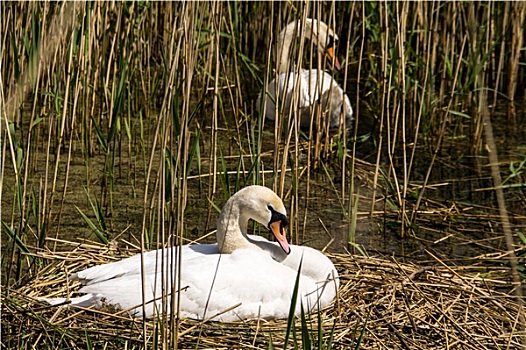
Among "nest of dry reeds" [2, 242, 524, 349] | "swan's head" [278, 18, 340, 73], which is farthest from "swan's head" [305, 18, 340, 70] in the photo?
"nest of dry reeds" [2, 242, 524, 349]

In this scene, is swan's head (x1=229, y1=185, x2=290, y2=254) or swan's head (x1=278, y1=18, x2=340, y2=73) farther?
swan's head (x1=278, y1=18, x2=340, y2=73)

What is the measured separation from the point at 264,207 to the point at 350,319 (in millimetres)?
509

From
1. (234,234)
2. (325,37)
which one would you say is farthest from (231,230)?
(325,37)

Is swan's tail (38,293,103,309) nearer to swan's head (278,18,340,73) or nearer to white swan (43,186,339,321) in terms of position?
white swan (43,186,339,321)

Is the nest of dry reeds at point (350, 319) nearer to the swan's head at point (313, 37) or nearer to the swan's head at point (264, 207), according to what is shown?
the swan's head at point (264, 207)

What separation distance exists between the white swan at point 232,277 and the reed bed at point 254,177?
7 centimetres

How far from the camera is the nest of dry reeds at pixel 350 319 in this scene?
2930 millimetres

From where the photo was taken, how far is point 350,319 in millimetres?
3205

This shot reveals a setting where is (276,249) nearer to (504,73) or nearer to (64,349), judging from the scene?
(64,349)

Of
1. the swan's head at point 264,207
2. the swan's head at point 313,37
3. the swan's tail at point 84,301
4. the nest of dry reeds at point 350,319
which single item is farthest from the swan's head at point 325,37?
the swan's tail at point 84,301

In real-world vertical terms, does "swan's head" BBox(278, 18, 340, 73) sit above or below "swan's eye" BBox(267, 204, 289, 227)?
above

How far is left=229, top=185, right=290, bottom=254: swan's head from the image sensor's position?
11.2 ft

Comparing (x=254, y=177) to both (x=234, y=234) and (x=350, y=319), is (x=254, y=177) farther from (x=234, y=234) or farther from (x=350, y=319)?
(x=350, y=319)

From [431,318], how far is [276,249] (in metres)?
0.61
